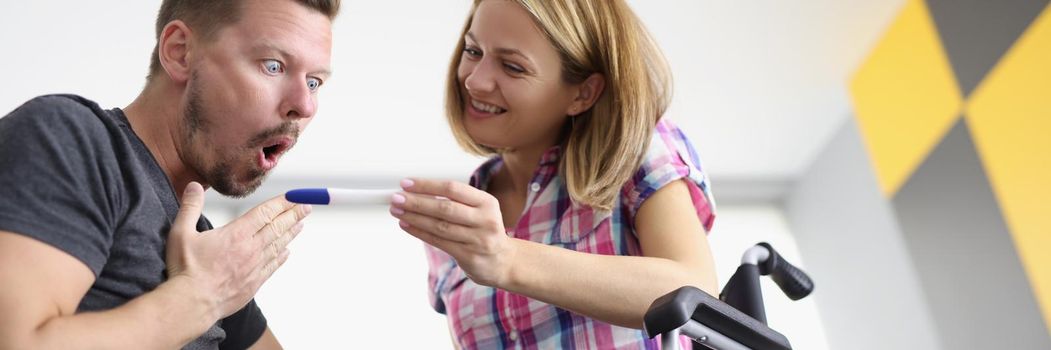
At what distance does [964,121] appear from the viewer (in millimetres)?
3299

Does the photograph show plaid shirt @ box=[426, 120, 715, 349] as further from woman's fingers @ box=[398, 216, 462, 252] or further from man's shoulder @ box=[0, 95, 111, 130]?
man's shoulder @ box=[0, 95, 111, 130]

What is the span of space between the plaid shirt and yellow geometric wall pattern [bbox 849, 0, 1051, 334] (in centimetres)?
159

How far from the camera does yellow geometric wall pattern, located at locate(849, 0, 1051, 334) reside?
9.52 ft

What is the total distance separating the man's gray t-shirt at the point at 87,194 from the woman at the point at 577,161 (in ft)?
1.53

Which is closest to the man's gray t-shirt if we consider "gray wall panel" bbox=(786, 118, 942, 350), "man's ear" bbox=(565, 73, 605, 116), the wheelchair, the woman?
the woman

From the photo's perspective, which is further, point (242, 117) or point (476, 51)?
point (476, 51)

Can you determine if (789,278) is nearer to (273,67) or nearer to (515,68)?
(515,68)

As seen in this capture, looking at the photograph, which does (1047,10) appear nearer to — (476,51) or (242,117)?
(476,51)

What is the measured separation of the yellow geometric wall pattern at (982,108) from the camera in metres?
2.90

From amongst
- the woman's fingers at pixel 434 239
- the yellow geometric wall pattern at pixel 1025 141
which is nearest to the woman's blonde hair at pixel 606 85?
the woman's fingers at pixel 434 239

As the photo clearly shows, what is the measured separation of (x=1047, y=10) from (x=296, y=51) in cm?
231

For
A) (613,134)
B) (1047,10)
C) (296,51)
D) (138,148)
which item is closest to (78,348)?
(138,148)

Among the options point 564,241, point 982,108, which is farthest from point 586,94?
point 982,108

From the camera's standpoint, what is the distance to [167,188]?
134 cm
